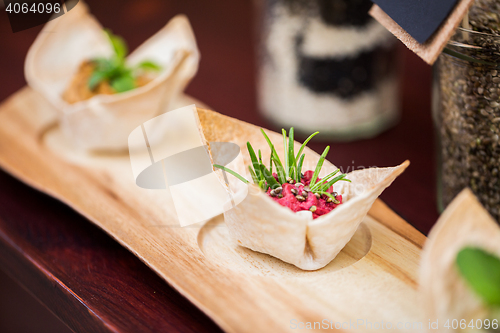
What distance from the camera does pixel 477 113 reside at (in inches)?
21.5

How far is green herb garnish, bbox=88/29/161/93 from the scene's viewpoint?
0.82 m

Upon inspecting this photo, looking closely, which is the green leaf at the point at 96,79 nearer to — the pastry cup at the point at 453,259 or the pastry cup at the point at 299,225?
the pastry cup at the point at 299,225

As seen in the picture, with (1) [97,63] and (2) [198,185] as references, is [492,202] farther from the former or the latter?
(1) [97,63]

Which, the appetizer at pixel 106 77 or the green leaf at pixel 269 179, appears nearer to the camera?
the green leaf at pixel 269 179

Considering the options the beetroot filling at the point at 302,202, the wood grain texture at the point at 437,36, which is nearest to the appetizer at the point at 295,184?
the beetroot filling at the point at 302,202

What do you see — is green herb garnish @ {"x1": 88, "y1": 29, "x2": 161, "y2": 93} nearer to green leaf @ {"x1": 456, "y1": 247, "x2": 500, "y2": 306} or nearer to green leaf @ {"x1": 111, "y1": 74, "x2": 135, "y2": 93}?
green leaf @ {"x1": 111, "y1": 74, "x2": 135, "y2": 93}

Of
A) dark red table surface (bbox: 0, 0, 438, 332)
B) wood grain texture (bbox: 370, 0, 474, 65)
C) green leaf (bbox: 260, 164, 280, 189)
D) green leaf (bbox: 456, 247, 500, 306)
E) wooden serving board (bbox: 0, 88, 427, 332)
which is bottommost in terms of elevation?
dark red table surface (bbox: 0, 0, 438, 332)

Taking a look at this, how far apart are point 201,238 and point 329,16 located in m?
0.41

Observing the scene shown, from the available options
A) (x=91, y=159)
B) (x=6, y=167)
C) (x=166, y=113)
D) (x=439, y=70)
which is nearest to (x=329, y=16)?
(x=439, y=70)

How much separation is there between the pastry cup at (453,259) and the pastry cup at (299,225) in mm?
86

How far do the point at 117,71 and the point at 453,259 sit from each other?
66 centimetres

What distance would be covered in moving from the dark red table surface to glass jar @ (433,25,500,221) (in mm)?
95

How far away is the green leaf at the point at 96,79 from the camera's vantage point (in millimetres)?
818

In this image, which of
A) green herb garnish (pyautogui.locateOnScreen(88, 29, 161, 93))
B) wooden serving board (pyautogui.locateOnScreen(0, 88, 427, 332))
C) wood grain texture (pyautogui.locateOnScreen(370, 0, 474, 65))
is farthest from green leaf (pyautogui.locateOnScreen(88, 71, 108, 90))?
wood grain texture (pyautogui.locateOnScreen(370, 0, 474, 65))
